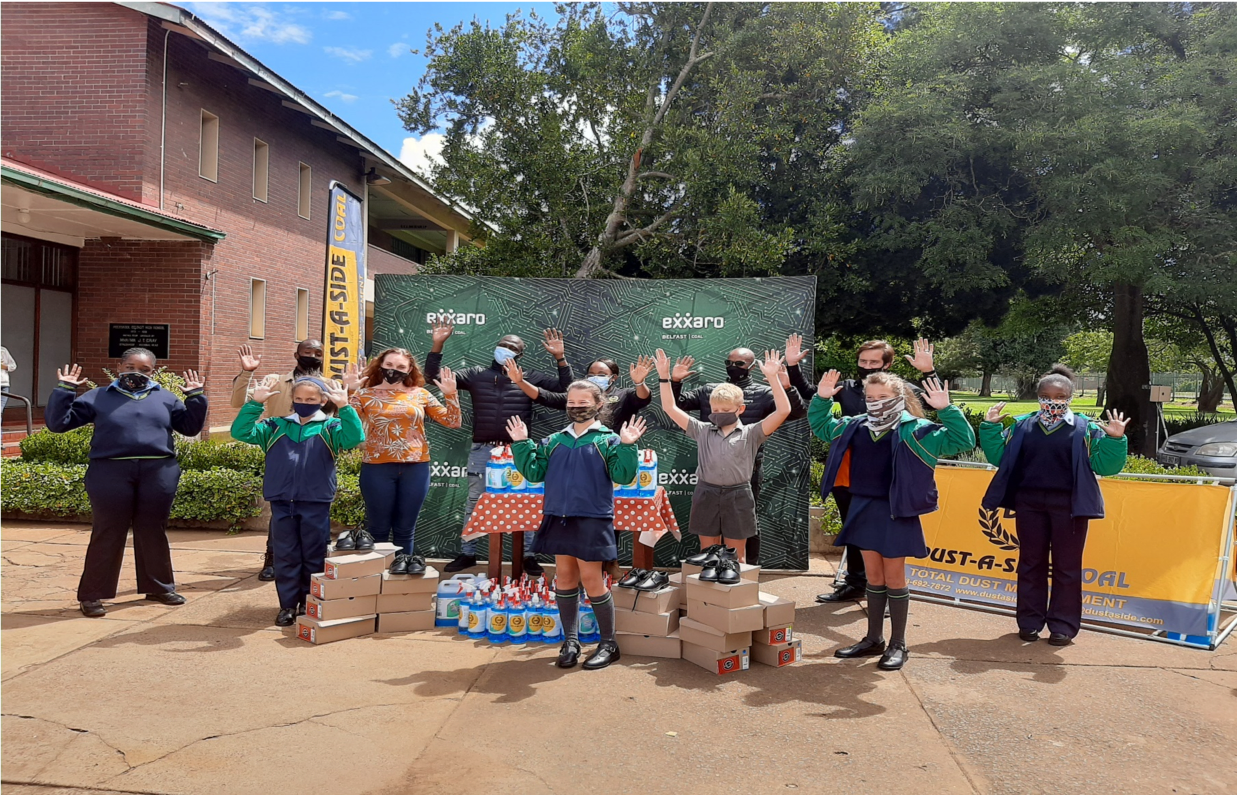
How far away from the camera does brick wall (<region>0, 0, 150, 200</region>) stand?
1314 centimetres

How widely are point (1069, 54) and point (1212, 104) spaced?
11.3ft

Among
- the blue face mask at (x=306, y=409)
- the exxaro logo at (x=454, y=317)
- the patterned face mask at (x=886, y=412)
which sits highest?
the exxaro logo at (x=454, y=317)

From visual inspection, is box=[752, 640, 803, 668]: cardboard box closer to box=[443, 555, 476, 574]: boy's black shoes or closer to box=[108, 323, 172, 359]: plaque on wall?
box=[443, 555, 476, 574]: boy's black shoes

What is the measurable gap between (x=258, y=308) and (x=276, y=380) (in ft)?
37.0

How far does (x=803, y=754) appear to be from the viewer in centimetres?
398

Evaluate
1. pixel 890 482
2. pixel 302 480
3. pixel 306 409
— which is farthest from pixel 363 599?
pixel 890 482

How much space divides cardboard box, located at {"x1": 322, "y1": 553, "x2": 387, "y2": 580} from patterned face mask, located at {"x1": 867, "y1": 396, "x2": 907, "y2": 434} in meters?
3.40

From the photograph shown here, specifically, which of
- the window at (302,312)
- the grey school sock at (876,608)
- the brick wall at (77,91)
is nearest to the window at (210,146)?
the brick wall at (77,91)

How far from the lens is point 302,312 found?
18891 mm

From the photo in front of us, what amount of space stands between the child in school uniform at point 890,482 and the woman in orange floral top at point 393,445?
3.05m

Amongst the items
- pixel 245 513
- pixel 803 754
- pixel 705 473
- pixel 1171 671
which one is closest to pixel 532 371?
pixel 705 473

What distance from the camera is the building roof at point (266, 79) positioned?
13.0 m

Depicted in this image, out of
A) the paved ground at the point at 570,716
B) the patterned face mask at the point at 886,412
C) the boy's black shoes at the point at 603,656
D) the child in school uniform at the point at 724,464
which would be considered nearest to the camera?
the paved ground at the point at 570,716

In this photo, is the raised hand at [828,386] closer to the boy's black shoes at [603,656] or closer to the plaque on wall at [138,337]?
the boy's black shoes at [603,656]
